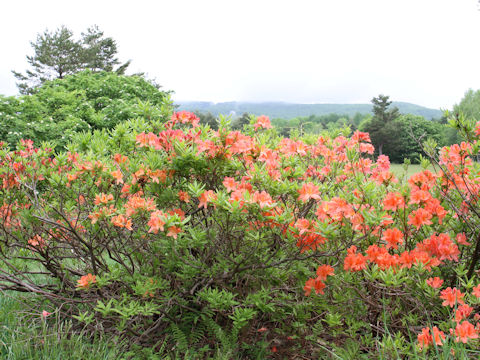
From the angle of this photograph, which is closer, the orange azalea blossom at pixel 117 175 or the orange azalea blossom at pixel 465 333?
the orange azalea blossom at pixel 465 333

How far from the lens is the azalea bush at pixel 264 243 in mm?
1771

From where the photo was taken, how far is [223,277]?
2.10 meters

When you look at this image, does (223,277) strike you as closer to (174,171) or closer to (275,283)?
(275,283)

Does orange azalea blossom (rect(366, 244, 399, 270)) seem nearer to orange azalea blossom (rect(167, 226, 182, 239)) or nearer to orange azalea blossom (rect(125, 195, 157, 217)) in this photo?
orange azalea blossom (rect(167, 226, 182, 239))

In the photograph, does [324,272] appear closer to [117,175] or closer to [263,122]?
[263,122]

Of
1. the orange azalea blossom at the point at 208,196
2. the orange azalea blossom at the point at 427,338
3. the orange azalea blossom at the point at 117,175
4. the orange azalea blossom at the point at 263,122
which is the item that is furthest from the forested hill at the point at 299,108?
the orange azalea blossom at the point at 427,338

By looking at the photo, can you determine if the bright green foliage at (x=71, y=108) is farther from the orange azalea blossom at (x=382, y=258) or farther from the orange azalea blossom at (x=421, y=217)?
the orange azalea blossom at (x=421, y=217)

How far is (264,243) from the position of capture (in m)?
2.01

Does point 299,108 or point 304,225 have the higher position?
point 299,108

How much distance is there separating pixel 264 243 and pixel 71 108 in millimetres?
12030

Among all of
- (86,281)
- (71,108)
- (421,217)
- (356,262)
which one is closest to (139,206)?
(86,281)

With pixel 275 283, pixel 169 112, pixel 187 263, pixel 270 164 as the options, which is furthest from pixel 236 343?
pixel 169 112

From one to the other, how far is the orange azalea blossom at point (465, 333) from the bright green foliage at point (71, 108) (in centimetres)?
800

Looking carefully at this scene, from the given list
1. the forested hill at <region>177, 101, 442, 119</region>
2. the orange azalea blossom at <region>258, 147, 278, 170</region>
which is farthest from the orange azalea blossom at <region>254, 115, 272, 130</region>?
the forested hill at <region>177, 101, 442, 119</region>
